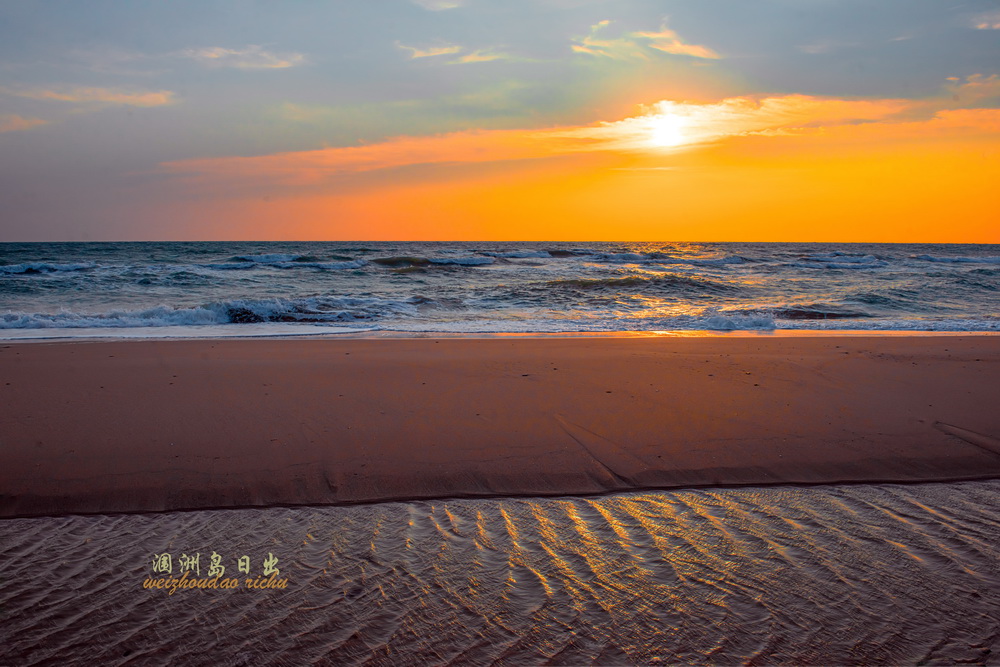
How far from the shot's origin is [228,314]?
13.8 meters

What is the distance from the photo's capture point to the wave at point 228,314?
1204 cm

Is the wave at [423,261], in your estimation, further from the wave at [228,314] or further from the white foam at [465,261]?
the wave at [228,314]

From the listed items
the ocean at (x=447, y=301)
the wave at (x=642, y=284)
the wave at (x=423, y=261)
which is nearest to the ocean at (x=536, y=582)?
the ocean at (x=447, y=301)

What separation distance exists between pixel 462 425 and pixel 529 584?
2.11 m

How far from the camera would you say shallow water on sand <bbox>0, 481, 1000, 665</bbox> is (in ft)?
6.84

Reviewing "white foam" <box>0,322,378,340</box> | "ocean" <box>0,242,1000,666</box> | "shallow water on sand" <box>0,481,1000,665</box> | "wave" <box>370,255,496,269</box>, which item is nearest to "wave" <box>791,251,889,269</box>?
"wave" <box>370,255,496,269</box>

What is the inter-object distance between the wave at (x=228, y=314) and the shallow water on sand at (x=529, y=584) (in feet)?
36.2

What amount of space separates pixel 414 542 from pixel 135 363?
554cm

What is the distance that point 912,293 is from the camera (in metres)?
19.7

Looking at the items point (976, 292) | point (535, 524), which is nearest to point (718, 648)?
point (535, 524)

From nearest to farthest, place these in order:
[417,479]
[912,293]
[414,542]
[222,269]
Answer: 1. [414,542]
2. [417,479]
3. [912,293]
4. [222,269]

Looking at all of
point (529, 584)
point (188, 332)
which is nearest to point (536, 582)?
point (529, 584)

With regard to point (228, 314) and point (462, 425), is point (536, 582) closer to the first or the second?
point (462, 425)

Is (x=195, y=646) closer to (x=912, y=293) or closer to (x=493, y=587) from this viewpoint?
(x=493, y=587)
